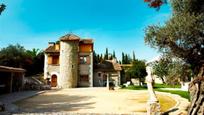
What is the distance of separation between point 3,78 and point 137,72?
59.5 feet

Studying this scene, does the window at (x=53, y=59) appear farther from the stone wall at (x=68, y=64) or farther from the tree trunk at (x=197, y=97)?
the tree trunk at (x=197, y=97)

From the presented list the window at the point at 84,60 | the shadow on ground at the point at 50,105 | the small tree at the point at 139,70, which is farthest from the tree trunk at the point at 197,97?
the window at the point at 84,60

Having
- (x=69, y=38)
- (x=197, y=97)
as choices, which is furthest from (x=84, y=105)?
(x=69, y=38)

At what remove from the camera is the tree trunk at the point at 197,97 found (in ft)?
30.2

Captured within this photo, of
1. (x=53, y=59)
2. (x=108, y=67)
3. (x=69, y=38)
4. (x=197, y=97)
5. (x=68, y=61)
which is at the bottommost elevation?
(x=197, y=97)

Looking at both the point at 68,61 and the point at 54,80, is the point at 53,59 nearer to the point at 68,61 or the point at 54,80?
the point at 54,80

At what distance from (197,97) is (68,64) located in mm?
35080

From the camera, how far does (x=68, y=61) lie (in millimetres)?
43469

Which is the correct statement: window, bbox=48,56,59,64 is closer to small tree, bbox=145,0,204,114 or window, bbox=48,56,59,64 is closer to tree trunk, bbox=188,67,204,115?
small tree, bbox=145,0,204,114

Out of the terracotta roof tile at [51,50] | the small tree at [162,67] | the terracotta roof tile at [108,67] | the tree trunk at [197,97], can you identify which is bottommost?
the tree trunk at [197,97]

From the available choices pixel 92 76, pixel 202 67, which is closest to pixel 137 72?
pixel 92 76

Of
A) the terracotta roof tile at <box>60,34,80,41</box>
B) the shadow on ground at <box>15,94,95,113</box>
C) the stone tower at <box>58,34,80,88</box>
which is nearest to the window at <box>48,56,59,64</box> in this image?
the stone tower at <box>58,34,80,88</box>

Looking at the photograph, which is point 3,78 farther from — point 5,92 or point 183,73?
point 183,73

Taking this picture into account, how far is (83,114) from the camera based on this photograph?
527 inches
